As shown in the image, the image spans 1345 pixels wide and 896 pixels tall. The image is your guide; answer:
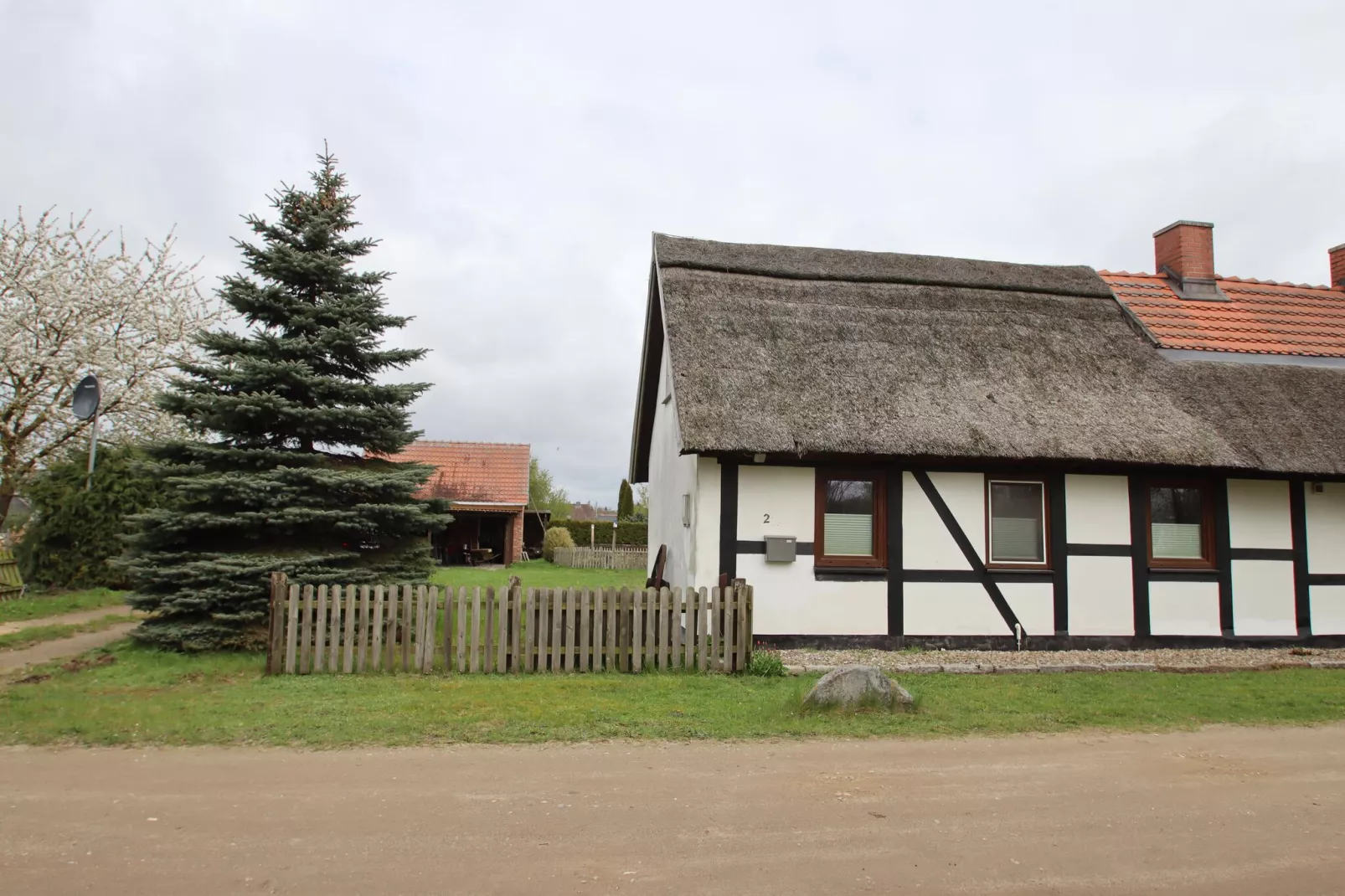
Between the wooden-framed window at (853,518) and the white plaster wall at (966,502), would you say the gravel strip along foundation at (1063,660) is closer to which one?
the wooden-framed window at (853,518)

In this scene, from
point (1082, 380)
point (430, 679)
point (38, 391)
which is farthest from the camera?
point (38, 391)

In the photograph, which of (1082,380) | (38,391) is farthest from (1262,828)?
(38,391)

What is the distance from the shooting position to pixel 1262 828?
5141 mm

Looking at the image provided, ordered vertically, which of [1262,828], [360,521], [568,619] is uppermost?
[360,521]

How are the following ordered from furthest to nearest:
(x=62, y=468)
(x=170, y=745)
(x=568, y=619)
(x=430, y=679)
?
(x=62, y=468), (x=568, y=619), (x=430, y=679), (x=170, y=745)

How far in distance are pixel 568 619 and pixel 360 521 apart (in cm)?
333

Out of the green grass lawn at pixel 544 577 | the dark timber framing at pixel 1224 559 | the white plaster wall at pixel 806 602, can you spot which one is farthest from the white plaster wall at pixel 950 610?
the green grass lawn at pixel 544 577

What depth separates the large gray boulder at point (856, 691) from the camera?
7.78 metres

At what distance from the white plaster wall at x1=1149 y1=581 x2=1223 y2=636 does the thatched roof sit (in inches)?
71.5

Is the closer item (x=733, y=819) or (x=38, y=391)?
(x=733, y=819)

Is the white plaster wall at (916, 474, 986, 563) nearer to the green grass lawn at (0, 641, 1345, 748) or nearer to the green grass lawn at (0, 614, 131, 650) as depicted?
the green grass lawn at (0, 641, 1345, 748)

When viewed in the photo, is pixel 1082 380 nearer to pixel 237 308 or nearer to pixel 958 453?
pixel 958 453

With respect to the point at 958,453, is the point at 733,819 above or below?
below

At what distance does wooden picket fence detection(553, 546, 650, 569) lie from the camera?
32.5 meters
